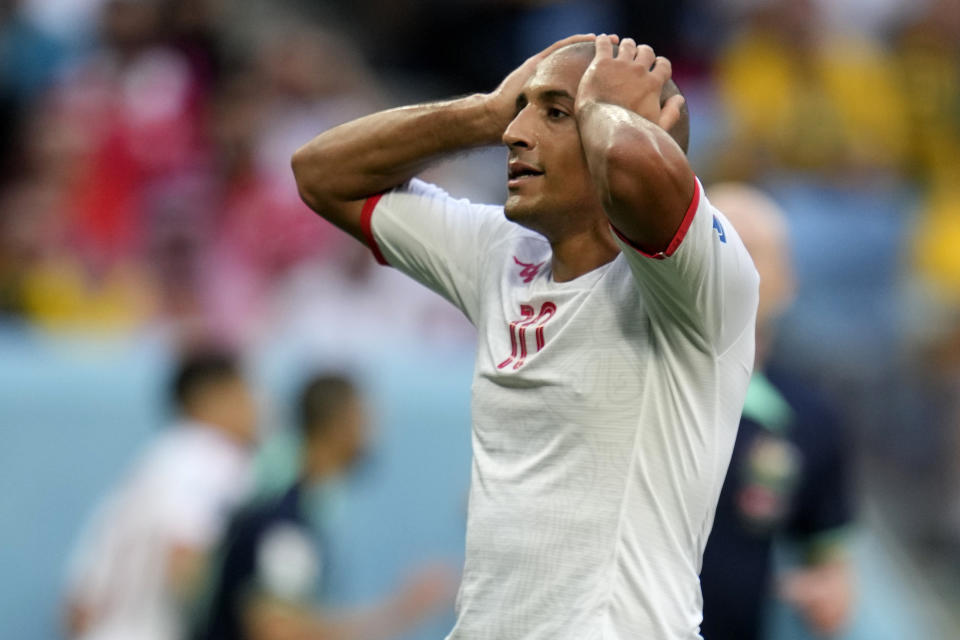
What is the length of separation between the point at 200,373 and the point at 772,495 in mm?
2993

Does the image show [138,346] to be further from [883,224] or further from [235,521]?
[883,224]

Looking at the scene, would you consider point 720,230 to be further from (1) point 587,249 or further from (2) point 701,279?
(1) point 587,249

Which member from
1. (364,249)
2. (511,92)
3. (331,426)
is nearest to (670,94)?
(511,92)

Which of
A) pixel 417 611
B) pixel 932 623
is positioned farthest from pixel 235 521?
pixel 932 623

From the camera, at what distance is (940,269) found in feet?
29.9

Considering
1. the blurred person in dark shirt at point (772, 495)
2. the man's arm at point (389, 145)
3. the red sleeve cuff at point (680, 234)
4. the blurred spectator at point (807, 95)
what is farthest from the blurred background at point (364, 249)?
the red sleeve cuff at point (680, 234)

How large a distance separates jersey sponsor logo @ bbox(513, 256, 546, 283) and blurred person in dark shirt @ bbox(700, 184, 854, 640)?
1402 mm

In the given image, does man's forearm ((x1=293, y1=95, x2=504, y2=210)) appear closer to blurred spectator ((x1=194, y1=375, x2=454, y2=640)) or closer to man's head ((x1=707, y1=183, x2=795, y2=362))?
man's head ((x1=707, y1=183, x2=795, y2=362))

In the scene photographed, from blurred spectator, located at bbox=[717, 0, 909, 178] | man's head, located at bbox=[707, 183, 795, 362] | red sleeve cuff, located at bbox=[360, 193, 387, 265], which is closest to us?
red sleeve cuff, located at bbox=[360, 193, 387, 265]

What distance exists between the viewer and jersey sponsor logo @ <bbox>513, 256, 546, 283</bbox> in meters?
3.35

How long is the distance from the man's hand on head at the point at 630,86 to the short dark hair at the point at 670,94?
0.05 feet

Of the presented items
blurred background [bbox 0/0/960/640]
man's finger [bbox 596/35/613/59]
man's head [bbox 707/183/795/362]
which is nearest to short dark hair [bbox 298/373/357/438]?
blurred background [bbox 0/0/960/640]

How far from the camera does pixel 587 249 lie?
3.22 metres

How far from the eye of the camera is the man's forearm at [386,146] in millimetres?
3418
